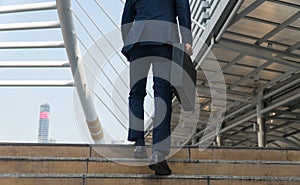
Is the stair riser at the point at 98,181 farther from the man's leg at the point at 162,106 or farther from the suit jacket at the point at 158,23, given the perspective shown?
the suit jacket at the point at 158,23

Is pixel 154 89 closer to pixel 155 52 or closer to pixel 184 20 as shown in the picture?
pixel 155 52

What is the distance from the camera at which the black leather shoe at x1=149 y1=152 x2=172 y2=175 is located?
2.61 m

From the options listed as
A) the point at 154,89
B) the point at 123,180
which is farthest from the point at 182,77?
the point at 123,180

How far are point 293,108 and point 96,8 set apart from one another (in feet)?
20.8

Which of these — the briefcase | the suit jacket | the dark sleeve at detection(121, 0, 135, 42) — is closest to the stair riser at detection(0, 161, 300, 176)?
the briefcase

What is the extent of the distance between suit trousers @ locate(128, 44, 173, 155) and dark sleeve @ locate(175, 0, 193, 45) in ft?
0.43

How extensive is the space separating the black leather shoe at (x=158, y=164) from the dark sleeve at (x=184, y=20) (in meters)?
0.81

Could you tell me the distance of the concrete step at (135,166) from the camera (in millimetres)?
2836

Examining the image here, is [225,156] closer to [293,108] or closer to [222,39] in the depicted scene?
[222,39]

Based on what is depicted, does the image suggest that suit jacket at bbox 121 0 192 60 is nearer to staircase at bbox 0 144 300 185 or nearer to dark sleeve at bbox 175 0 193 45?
dark sleeve at bbox 175 0 193 45

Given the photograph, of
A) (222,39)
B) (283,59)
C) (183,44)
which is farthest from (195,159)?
(283,59)

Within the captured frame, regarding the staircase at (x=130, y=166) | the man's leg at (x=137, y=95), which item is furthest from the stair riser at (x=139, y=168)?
the man's leg at (x=137, y=95)

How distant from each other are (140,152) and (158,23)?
34.8 inches

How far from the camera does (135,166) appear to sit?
2.89 meters
